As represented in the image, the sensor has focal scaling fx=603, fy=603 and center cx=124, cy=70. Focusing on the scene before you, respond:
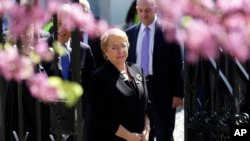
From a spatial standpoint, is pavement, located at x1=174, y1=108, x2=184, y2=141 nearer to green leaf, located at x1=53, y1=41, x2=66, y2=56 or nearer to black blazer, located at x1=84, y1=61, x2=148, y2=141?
black blazer, located at x1=84, y1=61, x2=148, y2=141

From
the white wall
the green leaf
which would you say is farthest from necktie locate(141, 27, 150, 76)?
the white wall

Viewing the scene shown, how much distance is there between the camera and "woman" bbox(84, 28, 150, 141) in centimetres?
429

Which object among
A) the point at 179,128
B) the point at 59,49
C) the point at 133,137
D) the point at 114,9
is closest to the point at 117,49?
the point at 133,137

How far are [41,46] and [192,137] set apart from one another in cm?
240

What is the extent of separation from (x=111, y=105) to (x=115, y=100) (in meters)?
0.05

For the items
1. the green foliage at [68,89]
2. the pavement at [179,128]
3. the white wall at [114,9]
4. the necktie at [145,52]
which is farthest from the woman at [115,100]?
the white wall at [114,9]

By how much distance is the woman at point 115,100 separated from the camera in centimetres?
429

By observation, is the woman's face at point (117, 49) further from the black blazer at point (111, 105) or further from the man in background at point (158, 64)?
the man in background at point (158, 64)

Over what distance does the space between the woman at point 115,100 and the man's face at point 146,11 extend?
1522 millimetres

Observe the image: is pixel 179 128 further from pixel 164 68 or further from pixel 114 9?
pixel 114 9

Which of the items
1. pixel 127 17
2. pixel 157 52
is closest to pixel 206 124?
pixel 157 52

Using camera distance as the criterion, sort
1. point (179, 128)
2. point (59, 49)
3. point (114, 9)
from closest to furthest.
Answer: point (59, 49)
point (179, 128)
point (114, 9)

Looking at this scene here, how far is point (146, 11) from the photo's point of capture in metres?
5.91

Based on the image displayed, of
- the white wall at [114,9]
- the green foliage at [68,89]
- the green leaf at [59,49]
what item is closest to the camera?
the green foliage at [68,89]
